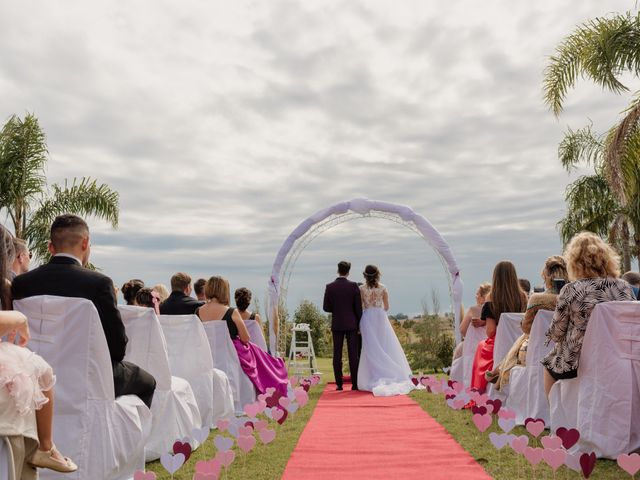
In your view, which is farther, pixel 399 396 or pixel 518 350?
pixel 399 396

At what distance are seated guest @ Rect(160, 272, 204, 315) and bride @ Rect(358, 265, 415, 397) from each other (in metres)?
4.03

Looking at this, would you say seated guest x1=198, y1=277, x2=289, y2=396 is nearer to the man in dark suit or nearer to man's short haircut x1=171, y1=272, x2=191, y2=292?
man's short haircut x1=171, y1=272, x2=191, y2=292

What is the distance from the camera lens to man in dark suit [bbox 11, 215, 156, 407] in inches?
147

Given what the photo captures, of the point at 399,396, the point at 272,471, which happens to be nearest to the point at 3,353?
the point at 272,471

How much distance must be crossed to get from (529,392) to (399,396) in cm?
383

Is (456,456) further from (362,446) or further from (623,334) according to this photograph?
(623,334)

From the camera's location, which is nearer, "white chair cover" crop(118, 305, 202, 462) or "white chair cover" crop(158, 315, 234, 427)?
"white chair cover" crop(118, 305, 202, 462)

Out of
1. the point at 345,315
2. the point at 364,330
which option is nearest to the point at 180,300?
the point at 345,315

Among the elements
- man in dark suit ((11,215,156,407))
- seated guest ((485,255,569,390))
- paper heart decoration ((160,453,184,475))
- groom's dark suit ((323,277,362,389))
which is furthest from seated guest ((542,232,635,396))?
groom's dark suit ((323,277,362,389))

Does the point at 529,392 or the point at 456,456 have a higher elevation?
the point at 529,392

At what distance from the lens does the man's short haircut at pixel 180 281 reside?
23.6ft

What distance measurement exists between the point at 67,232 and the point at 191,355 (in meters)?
2.48

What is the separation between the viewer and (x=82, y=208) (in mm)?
14719

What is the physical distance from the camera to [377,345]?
10656mm
